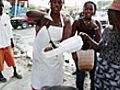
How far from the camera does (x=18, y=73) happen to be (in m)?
4.40

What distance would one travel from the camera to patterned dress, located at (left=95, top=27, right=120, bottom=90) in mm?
1879

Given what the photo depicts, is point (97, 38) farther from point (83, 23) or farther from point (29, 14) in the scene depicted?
point (29, 14)

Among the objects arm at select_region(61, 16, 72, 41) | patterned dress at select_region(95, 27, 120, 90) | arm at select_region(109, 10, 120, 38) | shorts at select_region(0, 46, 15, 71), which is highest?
arm at select_region(109, 10, 120, 38)

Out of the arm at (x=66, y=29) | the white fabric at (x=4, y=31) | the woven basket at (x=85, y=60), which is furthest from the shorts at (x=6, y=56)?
the arm at (x=66, y=29)

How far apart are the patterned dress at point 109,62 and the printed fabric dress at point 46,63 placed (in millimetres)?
431

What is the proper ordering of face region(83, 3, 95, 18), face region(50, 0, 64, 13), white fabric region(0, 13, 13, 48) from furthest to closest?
white fabric region(0, 13, 13, 48), face region(83, 3, 95, 18), face region(50, 0, 64, 13)

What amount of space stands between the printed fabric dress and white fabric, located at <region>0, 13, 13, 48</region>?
5.99ft

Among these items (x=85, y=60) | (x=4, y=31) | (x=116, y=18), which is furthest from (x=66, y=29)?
(x=4, y=31)

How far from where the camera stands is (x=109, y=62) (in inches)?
75.6

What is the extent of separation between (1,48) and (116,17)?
2759 mm

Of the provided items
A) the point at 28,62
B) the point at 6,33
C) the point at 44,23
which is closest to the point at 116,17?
the point at 44,23

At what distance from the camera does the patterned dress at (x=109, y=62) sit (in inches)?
74.0

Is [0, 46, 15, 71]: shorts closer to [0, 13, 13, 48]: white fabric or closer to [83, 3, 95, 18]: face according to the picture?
[0, 13, 13, 48]: white fabric

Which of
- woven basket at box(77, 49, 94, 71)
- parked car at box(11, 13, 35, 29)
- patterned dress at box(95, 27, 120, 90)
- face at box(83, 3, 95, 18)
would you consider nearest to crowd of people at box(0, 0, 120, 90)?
patterned dress at box(95, 27, 120, 90)
